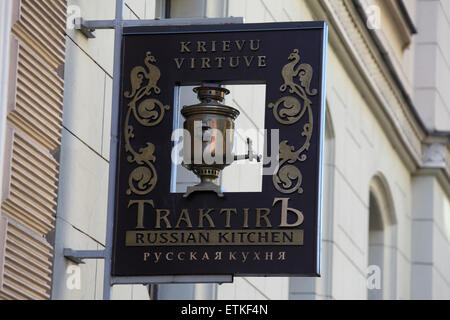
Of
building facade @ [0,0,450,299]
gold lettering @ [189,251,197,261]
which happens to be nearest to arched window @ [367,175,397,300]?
building facade @ [0,0,450,299]

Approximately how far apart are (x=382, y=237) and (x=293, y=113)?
14146 millimetres

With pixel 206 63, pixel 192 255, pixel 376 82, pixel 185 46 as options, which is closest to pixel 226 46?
pixel 206 63

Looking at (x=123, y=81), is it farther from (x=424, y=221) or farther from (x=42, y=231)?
(x=424, y=221)

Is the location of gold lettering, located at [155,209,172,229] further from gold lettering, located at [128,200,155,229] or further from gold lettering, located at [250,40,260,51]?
gold lettering, located at [250,40,260,51]

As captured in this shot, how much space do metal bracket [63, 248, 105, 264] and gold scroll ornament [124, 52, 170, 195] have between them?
470 mm

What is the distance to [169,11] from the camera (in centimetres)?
1455

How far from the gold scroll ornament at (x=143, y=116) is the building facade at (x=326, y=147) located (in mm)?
544

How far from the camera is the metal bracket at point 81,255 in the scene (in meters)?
10.1

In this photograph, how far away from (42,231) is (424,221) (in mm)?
16345

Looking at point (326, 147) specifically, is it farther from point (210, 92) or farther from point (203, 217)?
point (203, 217)

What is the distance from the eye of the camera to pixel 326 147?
19906 millimetres

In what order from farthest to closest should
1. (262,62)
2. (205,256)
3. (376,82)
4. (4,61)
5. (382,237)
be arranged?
1. (382,237)
2. (376,82)
3. (262,62)
4. (205,256)
5. (4,61)

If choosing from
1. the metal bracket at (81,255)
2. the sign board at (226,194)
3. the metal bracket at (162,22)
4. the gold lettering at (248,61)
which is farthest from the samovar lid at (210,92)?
the metal bracket at (81,255)
